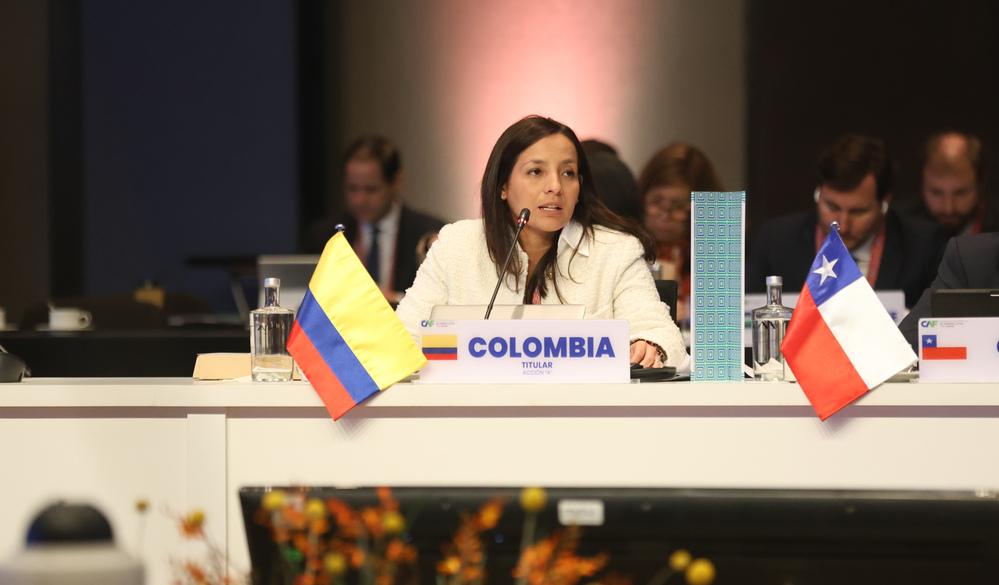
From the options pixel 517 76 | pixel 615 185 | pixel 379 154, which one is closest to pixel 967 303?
pixel 615 185

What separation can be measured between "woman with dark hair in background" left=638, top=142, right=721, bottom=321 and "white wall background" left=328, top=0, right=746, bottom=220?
2.18 metres

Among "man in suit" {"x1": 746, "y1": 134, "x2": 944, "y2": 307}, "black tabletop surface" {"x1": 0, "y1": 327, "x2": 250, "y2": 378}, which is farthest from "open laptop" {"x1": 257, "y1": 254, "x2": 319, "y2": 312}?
"man in suit" {"x1": 746, "y1": 134, "x2": 944, "y2": 307}

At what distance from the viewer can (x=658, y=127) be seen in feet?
20.9

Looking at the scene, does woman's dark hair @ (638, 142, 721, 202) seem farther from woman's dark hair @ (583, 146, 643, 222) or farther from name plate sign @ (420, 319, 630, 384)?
name plate sign @ (420, 319, 630, 384)

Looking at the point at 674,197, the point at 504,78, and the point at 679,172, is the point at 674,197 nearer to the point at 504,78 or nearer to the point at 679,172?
the point at 679,172

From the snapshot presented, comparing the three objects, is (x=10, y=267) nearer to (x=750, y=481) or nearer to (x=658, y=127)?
(x=658, y=127)

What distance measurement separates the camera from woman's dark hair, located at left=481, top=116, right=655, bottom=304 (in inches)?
102

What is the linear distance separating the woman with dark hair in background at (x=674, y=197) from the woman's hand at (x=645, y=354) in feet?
5.45

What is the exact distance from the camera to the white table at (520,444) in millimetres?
1591

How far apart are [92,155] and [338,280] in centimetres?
495

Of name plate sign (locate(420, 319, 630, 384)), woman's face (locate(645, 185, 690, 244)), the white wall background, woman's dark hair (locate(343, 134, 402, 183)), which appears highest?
the white wall background

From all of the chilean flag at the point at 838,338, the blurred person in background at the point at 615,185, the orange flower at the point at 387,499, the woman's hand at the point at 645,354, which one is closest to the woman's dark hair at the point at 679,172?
the blurred person in background at the point at 615,185

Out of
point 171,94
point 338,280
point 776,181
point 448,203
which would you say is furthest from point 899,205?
point 338,280

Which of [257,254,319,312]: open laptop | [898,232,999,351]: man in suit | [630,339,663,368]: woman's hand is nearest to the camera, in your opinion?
[630,339,663,368]: woman's hand
